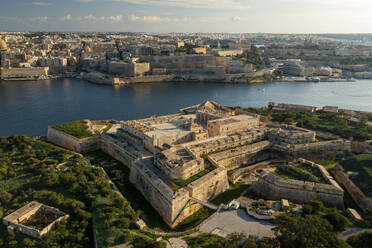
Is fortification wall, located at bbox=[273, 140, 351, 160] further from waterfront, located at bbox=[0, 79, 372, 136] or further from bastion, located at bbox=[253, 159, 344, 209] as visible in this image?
waterfront, located at bbox=[0, 79, 372, 136]

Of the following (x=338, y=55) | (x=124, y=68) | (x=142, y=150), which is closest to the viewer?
(x=142, y=150)

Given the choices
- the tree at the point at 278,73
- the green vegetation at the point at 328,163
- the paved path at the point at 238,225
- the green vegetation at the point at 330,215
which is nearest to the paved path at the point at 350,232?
the green vegetation at the point at 330,215

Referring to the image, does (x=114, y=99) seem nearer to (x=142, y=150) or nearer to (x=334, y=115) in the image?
(x=142, y=150)

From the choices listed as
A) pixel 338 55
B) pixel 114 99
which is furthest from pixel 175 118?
pixel 338 55

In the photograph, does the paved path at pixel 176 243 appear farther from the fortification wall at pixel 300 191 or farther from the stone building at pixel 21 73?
the stone building at pixel 21 73

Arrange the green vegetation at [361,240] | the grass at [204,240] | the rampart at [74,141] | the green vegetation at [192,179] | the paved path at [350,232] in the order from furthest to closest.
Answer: the rampart at [74,141] → the green vegetation at [192,179] → the paved path at [350,232] → the green vegetation at [361,240] → the grass at [204,240]

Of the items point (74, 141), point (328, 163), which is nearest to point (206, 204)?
point (328, 163)

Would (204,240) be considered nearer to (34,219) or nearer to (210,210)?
(210,210)
